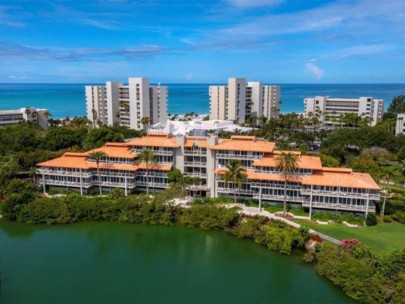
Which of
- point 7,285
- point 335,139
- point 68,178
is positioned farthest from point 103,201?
point 335,139

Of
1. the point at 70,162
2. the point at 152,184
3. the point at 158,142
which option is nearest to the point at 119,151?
the point at 158,142

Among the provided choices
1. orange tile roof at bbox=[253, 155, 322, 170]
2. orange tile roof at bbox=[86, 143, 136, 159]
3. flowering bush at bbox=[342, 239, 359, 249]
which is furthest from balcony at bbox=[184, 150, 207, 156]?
flowering bush at bbox=[342, 239, 359, 249]

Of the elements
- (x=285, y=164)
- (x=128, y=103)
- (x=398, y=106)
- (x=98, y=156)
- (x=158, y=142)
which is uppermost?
(x=128, y=103)

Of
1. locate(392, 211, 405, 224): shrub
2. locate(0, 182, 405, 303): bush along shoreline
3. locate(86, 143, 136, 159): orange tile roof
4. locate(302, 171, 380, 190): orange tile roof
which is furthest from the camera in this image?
locate(86, 143, 136, 159): orange tile roof

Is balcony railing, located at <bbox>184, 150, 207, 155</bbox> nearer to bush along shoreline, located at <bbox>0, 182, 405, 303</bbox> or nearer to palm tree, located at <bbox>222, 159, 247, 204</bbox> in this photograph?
palm tree, located at <bbox>222, 159, 247, 204</bbox>

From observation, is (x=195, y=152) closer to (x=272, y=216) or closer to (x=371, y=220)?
(x=272, y=216)

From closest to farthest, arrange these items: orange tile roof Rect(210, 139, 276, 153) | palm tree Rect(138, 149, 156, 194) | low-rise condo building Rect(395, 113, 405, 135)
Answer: orange tile roof Rect(210, 139, 276, 153) < palm tree Rect(138, 149, 156, 194) < low-rise condo building Rect(395, 113, 405, 135)

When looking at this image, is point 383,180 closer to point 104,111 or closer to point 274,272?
point 274,272
